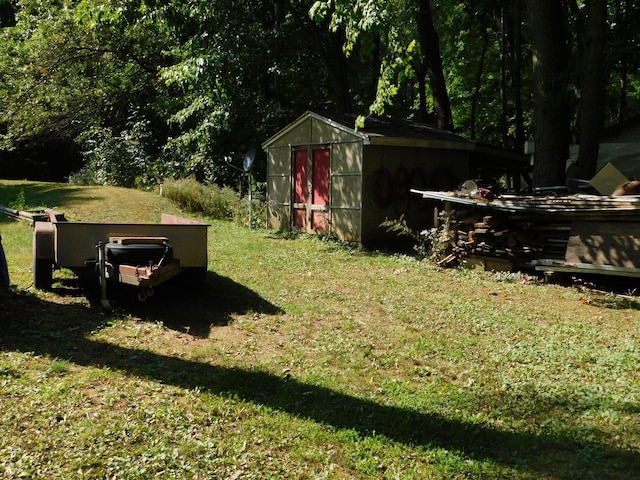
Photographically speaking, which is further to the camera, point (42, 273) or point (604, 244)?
point (604, 244)

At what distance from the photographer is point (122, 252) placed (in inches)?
252

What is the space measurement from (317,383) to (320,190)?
10.4 meters

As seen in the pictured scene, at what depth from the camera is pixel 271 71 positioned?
2105 cm

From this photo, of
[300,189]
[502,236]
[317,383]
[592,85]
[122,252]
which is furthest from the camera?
[300,189]

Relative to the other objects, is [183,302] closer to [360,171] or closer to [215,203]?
[360,171]

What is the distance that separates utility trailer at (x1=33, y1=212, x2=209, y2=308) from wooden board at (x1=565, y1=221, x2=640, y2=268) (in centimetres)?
597

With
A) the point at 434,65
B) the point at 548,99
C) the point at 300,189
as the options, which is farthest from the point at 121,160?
the point at 548,99

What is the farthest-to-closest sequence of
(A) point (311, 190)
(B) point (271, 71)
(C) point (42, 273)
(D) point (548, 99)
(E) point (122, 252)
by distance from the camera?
1. (B) point (271, 71)
2. (A) point (311, 190)
3. (D) point (548, 99)
4. (C) point (42, 273)
5. (E) point (122, 252)

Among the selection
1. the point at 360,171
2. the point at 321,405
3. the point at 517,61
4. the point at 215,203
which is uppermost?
the point at 517,61

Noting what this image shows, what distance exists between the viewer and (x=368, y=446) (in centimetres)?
396

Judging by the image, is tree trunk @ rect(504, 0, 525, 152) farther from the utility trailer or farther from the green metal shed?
the utility trailer

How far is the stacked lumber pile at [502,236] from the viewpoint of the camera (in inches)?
398

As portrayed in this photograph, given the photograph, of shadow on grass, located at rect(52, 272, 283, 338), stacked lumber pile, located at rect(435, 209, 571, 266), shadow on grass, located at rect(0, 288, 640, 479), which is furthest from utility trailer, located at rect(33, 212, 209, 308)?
stacked lumber pile, located at rect(435, 209, 571, 266)

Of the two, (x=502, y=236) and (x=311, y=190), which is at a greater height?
(x=311, y=190)
